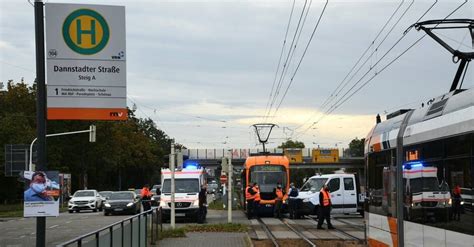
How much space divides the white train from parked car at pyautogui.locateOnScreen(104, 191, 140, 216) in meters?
27.6

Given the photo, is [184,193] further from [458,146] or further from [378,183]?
[458,146]

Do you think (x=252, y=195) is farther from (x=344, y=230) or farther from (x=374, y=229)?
(x=374, y=229)

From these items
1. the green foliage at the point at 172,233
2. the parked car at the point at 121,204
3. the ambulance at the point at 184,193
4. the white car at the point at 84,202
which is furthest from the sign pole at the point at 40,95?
the white car at the point at 84,202

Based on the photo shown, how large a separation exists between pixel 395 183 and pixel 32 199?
6.06 meters

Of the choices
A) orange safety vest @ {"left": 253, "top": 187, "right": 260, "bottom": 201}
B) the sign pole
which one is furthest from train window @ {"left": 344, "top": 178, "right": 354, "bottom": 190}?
the sign pole

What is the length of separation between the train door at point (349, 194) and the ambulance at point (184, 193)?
23.2 ft

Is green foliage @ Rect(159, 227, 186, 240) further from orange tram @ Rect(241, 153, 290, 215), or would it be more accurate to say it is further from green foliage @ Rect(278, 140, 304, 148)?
green foliage @ Rect(278, 140, 304, 148)

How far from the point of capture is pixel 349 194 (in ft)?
107

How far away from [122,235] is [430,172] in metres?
4.76

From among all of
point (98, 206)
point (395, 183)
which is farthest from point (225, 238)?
point (98, 206)

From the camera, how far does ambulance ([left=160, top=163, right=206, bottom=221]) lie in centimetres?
2919

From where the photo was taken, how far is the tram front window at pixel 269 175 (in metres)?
33.7

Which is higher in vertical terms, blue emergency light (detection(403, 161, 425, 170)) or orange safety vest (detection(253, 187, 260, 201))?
blue emergency light (detection(403, 161, 425, 170))

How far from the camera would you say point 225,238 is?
66.0ft
